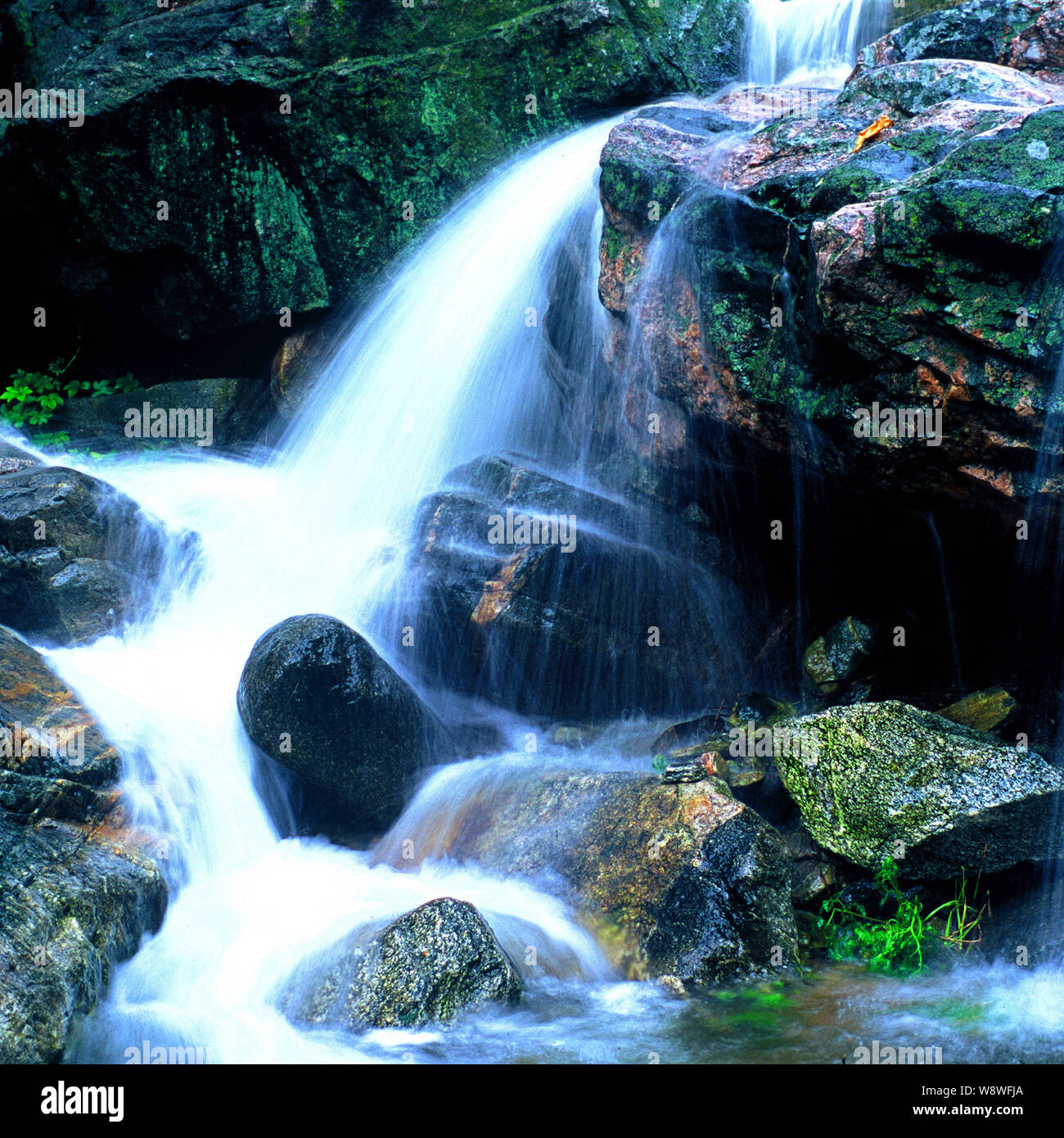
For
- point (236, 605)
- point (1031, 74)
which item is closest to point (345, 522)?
point (236, 605)

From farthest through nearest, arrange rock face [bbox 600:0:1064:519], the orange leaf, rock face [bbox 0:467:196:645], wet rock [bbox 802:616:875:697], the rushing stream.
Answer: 1. rock face [bbox 0:467:196:645]
2. wet rock [bbox 802:616:875:697]
3. the orange leaf
4. rock face [bbox 600:0:1064:519]
5. the rushing stream

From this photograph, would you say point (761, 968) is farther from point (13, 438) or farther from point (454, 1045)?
point (13, 438)

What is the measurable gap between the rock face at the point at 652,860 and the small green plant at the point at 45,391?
7879 millimetres

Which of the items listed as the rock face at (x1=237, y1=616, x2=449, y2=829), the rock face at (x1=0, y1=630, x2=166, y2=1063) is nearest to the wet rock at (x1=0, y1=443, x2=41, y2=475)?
the rock face at (x1=0, y1=630, x2=166, y2=1063)

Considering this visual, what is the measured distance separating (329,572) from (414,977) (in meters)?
4.28

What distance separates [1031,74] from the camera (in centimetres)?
677

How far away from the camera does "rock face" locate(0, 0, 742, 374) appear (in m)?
9.57

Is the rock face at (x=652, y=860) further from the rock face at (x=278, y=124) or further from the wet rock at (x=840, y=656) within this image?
the rock face at (x=278, y=124)

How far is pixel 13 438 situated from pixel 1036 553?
34.0ft

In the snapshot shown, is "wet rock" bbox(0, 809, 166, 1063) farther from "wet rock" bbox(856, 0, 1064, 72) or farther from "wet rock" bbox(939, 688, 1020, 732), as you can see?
"wet rock" bbox(856, 0, 1064, 72)

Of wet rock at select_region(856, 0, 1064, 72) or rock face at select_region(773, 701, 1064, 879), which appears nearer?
rock face at select_region(773, 701, 1064, 879)

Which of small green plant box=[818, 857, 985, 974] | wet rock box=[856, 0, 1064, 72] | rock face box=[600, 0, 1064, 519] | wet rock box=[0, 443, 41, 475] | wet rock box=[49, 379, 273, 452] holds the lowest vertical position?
small green plant box=[818, 857, 985, 974]

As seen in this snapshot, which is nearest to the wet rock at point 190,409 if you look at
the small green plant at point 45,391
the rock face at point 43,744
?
the small green plant at point 45,391

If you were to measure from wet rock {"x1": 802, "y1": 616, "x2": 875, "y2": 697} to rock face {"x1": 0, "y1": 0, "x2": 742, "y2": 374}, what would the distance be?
659cm
